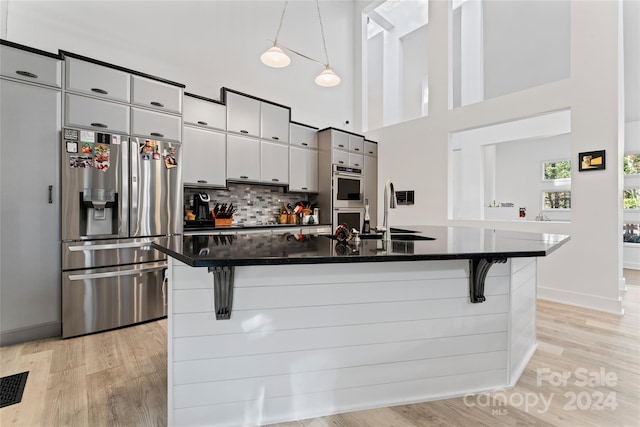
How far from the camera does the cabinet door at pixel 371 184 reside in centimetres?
565

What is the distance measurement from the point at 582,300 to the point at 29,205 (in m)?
5.59

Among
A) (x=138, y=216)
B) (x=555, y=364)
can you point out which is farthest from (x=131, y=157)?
(x=555, y=364)

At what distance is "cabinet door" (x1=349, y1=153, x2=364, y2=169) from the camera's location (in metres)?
5.30

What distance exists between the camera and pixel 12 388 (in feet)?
6.23

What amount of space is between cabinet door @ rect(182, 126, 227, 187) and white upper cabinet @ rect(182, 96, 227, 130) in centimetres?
9

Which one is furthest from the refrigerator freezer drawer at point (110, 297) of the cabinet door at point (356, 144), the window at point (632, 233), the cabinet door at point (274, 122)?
the window at point (632, 233)

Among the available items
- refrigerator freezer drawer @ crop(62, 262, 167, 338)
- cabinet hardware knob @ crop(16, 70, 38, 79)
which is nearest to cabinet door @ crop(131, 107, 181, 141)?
Answer: cabinet hardware knob @ crop(16, 70, 38, 79)

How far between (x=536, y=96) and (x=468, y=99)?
296 cm

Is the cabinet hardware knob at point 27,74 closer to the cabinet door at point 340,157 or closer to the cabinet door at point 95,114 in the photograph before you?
the cabinet door at point 95,114

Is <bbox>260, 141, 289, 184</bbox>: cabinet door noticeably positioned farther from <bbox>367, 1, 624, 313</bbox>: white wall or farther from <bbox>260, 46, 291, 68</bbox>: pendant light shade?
<bbox>367, 1, 624, 313</bbox>: white wall

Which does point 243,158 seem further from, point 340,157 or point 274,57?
point 340,157

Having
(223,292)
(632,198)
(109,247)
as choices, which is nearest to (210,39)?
(109,247)

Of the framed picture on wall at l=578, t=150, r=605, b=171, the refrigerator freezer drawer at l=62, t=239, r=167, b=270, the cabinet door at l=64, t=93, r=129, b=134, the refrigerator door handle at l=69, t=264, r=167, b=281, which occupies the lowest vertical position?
the refrigerator door handle at l=69, t=264, r=167, b=281

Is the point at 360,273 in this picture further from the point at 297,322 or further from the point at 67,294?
the point at 67,294
